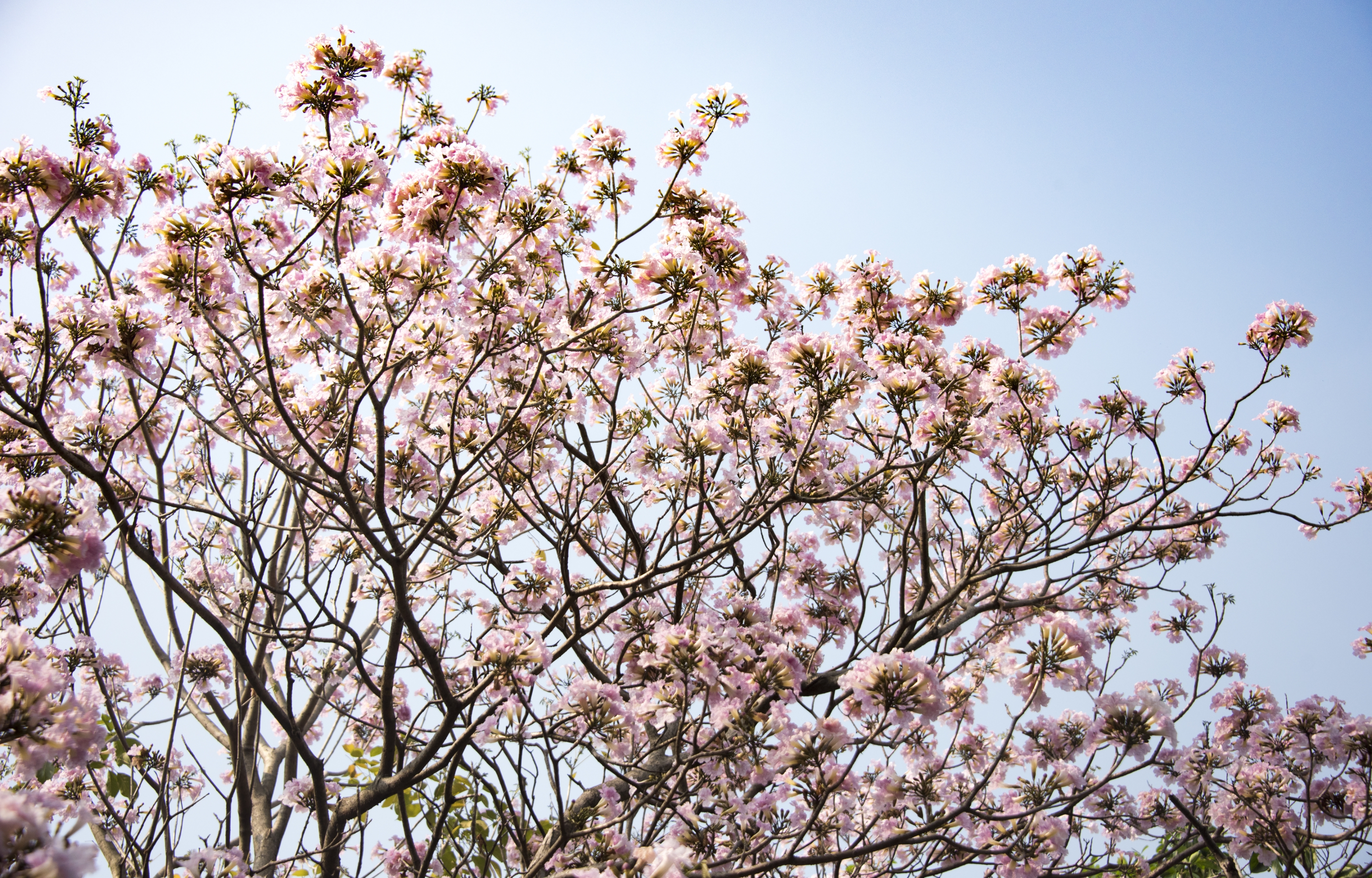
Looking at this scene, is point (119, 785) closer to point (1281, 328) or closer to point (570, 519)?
point (570, 519)

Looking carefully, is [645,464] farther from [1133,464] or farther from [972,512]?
[1133,464]

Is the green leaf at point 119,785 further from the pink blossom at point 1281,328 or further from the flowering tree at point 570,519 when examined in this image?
the pink blossom at point 1281,328

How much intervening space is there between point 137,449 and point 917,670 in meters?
4.43

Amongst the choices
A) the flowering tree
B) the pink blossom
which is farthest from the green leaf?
the pink blossom

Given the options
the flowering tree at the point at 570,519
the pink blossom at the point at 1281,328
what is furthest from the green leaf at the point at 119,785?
the pink blossom at the point at 1281,328

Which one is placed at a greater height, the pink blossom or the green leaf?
the pink blossom

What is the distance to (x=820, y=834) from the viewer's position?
13.5 feet

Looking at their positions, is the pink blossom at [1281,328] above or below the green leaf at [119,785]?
above

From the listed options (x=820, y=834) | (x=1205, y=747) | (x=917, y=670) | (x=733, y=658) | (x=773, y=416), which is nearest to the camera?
(x=917, y=670)

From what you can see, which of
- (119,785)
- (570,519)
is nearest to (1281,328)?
(570,519)

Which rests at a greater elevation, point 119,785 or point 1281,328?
point 1281,328

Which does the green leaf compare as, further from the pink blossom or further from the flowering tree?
the pink blossom

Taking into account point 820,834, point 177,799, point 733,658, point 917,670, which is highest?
point 177,799

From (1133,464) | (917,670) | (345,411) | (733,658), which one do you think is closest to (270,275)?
(345,411)
